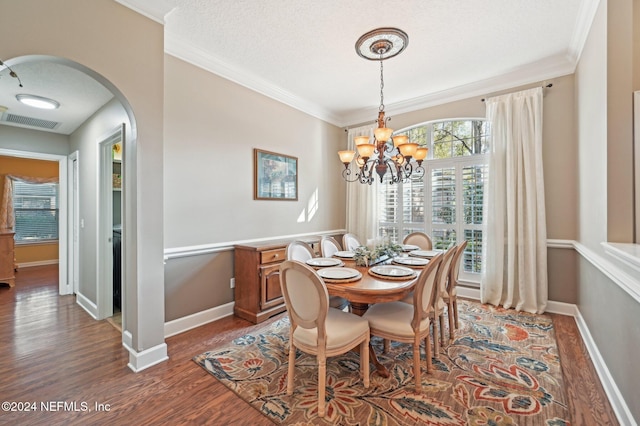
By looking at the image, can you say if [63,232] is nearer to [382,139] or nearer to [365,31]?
[382,139]

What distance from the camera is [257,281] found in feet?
10.2

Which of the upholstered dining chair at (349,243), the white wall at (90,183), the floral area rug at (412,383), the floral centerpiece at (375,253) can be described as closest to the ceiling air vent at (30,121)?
the white wall at (90,183)

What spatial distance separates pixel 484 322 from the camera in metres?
3.05

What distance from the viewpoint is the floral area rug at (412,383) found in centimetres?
170

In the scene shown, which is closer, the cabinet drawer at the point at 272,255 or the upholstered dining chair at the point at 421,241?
the cabinet drawer at the point at 272,255

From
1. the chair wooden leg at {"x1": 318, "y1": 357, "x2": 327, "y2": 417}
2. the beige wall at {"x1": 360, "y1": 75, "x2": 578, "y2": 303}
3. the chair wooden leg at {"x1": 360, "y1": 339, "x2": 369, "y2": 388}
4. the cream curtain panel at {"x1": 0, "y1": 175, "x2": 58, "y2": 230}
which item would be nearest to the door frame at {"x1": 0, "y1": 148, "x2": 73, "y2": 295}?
the cream curtain panel at {"x1": 0, "y1": 175, "x2": 58, "y2": 230}

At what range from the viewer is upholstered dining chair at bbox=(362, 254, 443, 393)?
1897mm

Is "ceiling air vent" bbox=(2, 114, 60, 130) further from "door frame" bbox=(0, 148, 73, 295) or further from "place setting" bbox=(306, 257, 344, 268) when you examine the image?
"place setting" bbox=(306, 257, 344, 268)

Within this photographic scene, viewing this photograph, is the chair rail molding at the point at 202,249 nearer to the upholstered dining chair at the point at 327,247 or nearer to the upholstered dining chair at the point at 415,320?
the upholstered dining chair at the point at 327,247

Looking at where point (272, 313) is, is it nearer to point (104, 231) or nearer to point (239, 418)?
point (239, 418)

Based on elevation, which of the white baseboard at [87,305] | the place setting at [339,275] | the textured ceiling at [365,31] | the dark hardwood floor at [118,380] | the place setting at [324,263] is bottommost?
the dark hardwood floor at [118,380]

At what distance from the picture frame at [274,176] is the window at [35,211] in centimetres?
634

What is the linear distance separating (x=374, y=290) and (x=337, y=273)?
0.41 meters

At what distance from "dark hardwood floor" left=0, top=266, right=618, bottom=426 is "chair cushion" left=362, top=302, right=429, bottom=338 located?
0.95 meters
